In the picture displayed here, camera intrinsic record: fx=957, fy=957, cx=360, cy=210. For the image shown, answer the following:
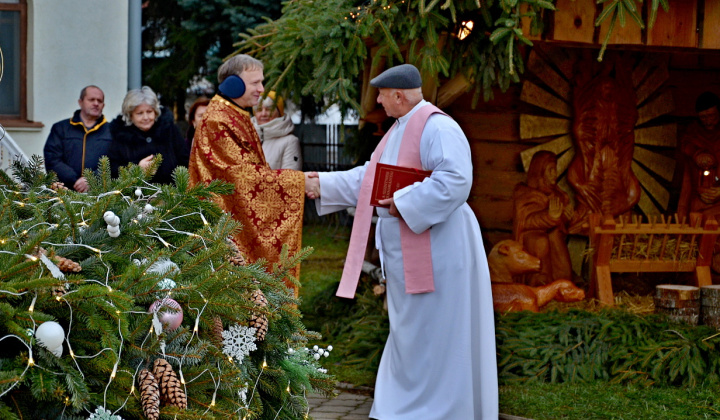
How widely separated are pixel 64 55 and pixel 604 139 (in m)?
6.51

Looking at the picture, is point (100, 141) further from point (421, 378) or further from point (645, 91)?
point (645, 91)

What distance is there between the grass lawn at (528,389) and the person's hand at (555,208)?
2.77 feet

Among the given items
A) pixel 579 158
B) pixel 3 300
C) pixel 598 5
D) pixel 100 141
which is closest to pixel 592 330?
pixel 579 158

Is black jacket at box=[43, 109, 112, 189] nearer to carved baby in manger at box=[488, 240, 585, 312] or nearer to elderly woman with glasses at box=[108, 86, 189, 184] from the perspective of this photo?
elderly woman with glasses at box=[108, 86, 189, 184]

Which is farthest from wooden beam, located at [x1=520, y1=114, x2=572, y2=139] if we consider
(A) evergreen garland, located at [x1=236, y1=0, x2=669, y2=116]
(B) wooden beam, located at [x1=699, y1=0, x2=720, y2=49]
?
(B) wooden beam, located at [x1=699, y1=0, x2=720, y2=49]

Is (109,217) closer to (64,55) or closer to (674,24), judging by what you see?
(674,24)

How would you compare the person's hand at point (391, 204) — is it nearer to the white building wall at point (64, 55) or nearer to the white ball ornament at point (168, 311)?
the white ball ornament at point (168, 311)

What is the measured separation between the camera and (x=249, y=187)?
5301 mm

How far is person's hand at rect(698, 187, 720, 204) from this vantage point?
7.71 metres

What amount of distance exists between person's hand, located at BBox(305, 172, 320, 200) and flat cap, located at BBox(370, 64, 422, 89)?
0.64 m

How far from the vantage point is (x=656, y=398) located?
5879 millimetres

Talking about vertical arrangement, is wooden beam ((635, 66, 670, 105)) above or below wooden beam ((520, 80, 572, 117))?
above

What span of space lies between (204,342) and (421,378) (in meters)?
2.69

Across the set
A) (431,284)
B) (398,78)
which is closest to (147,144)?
(398,78)
